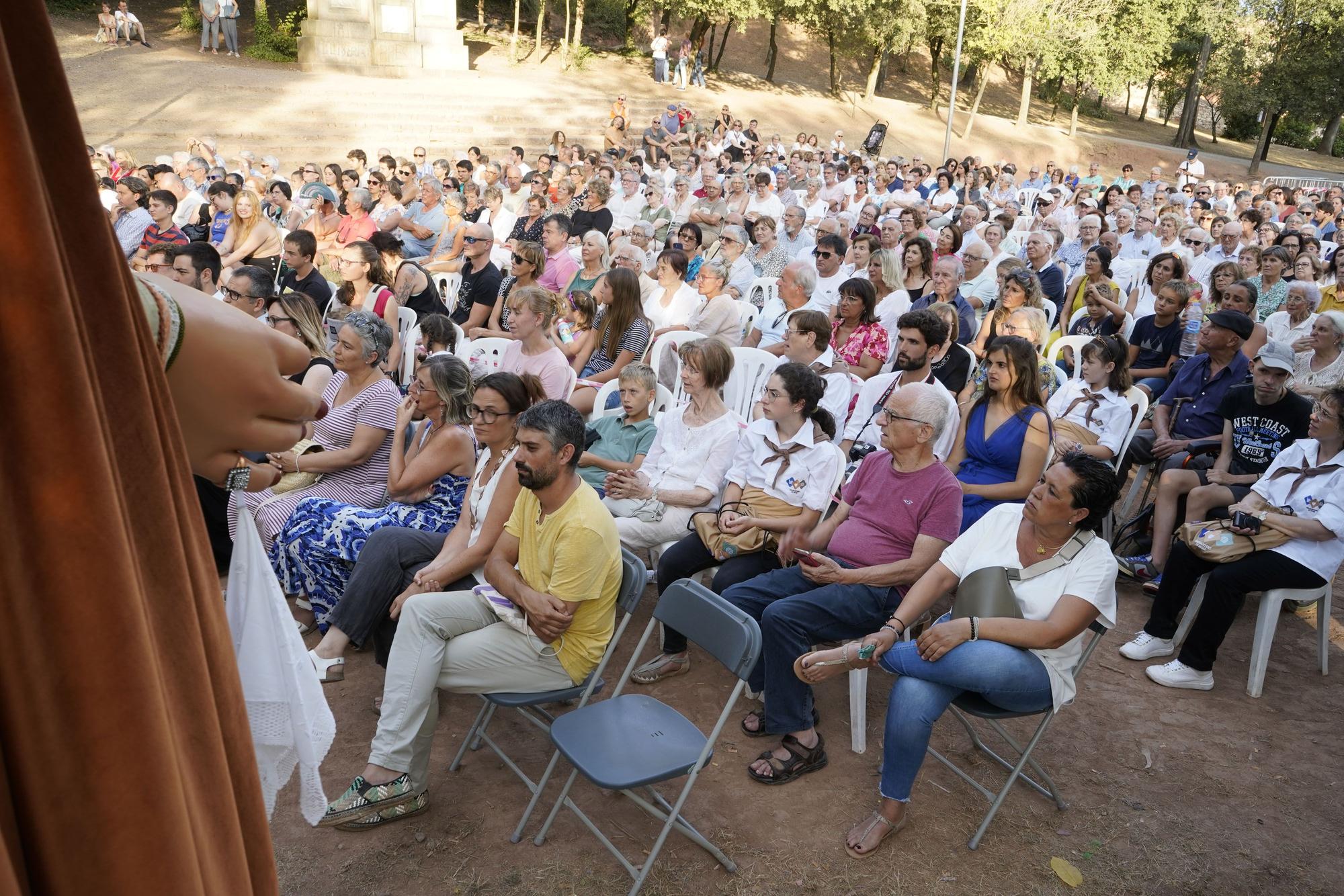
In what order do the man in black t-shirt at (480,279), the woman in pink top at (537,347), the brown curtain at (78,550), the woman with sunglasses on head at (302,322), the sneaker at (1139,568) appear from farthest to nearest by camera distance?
the man in black t-shirt at (480,279) → the woman in pink top at (537,347) → the woman with sunglasses on head at (302,322) → the sneaker at (1139,568) → the brown curtain at (78,550)

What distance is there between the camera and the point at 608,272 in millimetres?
6684

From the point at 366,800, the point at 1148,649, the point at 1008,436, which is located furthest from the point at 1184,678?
the point at 366,800

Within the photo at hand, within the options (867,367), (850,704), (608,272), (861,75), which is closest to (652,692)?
(850,704)

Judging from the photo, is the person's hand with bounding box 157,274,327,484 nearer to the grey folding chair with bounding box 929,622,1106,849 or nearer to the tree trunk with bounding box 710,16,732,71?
the grey folding chair with bounding box 929,622,1106,849

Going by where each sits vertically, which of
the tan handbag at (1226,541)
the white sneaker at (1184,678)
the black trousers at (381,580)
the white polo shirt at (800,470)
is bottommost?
the white sneaker at (1184,678)

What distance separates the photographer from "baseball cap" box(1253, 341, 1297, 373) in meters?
4.97

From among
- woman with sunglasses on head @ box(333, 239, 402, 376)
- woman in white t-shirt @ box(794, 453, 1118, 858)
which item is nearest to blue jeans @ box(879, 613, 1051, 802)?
woman in white t-shirt @ box(794, 453, 1118, 858)

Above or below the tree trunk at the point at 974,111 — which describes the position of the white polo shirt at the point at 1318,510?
below

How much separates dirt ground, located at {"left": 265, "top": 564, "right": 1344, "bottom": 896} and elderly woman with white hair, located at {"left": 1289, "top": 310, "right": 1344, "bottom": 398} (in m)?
2.28

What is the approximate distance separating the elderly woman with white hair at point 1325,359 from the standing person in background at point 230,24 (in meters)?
28.5

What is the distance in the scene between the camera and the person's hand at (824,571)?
382cm

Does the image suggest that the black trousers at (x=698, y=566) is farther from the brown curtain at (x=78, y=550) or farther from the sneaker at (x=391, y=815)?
the brown curtain at (x=78, y=550)

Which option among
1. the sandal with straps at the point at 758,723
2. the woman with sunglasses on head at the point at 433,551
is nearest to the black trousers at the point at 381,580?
the woman with sunglasses on head at the point at 433,551

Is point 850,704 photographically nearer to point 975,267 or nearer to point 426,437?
point 426,437
